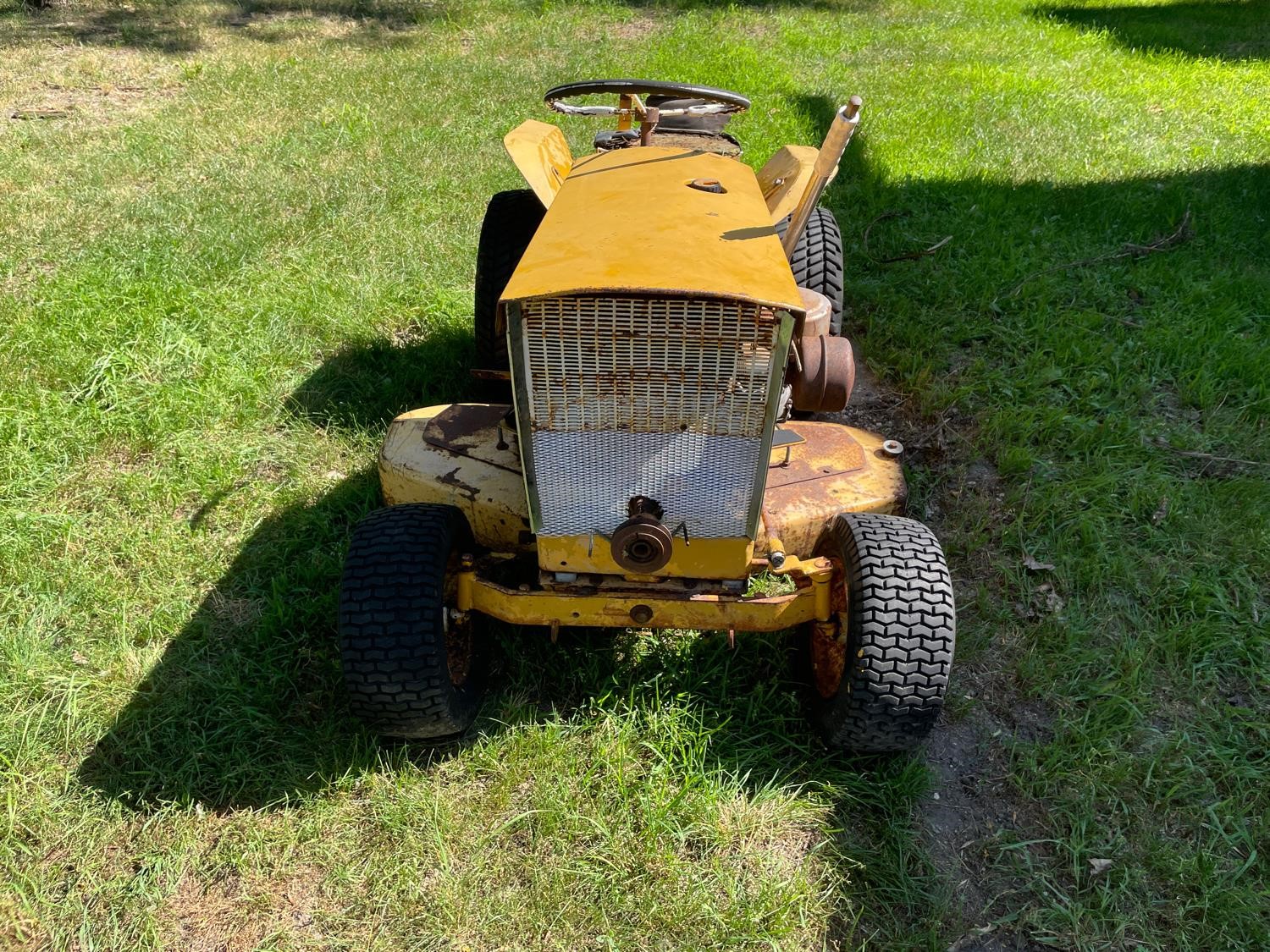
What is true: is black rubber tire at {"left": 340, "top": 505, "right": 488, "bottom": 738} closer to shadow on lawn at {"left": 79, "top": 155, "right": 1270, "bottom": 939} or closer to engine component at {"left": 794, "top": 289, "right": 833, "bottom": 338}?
shadow on lawn at {"left": 79, "top": 155, "right": 1270, "bottom": 939}

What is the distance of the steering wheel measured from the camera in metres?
3.29

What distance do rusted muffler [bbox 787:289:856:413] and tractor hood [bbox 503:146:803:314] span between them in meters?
0.37

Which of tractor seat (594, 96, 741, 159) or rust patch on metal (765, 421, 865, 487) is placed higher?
tractor seat (594, 96, 741, 159)

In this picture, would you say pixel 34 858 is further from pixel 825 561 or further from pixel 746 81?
pixel 746 81

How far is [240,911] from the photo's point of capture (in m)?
2.31

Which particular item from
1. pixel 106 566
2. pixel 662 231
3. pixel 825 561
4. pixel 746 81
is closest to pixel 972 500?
pixel 825 561

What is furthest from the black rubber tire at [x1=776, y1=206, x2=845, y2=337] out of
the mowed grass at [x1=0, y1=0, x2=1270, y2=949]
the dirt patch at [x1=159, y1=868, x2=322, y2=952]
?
the dirt patch at [x1=159, y1=868, x2=322, y2=952]

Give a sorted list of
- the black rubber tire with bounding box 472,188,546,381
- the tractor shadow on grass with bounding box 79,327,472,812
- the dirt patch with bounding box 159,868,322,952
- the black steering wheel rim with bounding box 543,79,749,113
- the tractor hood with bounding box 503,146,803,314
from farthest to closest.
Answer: the black rubber tire with bounding box 472,188,546,381 < the black steering wheel rim with bounding box 543,79,749,113 < the tractor shadow on grass with bounding box 79,327,472,812 < the dirt patch with bounding box 159,868,322,952 < the tractor hood with bounding box 503,146,803,314

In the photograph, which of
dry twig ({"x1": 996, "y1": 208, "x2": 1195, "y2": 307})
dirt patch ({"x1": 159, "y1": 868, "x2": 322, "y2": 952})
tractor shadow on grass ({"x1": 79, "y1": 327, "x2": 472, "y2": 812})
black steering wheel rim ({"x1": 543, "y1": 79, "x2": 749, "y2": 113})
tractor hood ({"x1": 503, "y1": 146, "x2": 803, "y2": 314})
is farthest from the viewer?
dry twig ({"x1": 996, "y1": 208, "x2": 1195, "y2": 307})

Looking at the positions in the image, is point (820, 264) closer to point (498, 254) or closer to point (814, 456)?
point (814, 456)

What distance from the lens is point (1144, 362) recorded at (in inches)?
168

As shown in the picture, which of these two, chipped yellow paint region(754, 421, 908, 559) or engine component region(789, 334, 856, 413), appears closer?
engine component region(789, 334, 856, 413)

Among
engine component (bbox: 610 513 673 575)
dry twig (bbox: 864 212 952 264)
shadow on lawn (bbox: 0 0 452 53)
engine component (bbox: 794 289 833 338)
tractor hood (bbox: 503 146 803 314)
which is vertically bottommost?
dry twig (bbox: 864 212 952 264)

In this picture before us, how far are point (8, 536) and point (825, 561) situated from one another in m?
2.95
